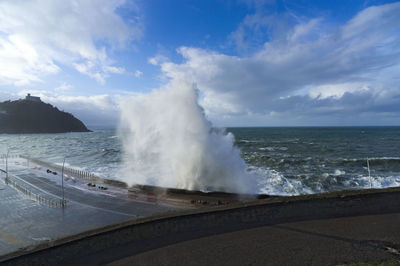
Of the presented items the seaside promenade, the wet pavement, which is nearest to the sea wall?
the seaside promenade

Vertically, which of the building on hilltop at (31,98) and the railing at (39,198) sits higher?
the building on hilltop at (31,98)

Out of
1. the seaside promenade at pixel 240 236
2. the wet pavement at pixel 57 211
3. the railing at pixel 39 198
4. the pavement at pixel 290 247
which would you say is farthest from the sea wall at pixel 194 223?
the railing at pixel 39 198

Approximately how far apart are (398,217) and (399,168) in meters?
24.0

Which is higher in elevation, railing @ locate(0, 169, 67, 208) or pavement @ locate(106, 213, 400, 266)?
pavement @ locate(106, 213, 400, 266)

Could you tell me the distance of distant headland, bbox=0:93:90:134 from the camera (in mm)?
141125

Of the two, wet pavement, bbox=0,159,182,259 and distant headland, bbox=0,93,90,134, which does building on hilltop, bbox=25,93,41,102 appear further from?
wet pavement, bbox=0,159,182,259

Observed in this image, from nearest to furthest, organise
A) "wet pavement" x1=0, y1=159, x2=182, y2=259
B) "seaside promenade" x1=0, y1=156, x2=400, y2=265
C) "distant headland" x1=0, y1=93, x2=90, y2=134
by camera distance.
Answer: "seaside promenade" x1=0, y1=156, x2=400, y2=265
"wet pavement" x1=0, y1=159, x2=182, y2=259
"distant headland" x1=0, y1=93, x2=90, y2=134

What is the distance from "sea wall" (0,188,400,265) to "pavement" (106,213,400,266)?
0.31 meters

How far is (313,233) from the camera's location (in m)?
8.04

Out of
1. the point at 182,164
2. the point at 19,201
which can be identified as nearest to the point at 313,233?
the point at 182,164

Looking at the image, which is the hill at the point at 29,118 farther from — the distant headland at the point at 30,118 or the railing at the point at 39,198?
the railing at the point at 39,198

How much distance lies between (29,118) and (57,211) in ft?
579

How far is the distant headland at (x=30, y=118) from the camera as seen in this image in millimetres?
141125

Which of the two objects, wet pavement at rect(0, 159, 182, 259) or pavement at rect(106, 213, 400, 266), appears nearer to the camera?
pavement at rect(106, 213, 400, 266)
